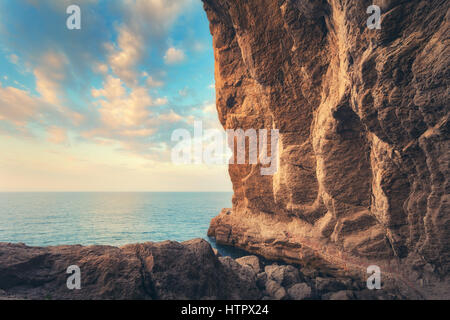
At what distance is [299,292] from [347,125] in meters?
8.89

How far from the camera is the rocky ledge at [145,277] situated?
22.1 ft

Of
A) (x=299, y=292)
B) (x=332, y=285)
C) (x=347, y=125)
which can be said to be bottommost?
(x=332, y=285)

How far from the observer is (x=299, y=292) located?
366 inches

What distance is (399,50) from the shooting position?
766 cm

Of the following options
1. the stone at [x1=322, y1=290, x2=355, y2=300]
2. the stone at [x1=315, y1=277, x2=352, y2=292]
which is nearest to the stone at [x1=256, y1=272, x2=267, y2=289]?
the stone at [x1=315, y1=277, x2=352, y2=292]

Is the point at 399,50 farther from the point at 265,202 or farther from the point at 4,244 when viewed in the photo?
the point at 4,244

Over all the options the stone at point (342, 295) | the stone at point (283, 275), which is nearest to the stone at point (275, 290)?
the stone at point (283, 275)

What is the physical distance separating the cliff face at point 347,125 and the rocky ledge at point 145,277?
3.08m

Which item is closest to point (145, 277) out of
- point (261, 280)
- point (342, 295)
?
point (261, 280)

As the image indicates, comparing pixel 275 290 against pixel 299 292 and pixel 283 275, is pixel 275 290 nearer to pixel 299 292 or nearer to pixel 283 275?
pixel 299 292

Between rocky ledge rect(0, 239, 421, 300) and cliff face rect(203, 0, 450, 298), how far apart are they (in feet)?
10.1

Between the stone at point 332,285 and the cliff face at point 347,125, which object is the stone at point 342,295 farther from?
→ the cliff face at point 347,125

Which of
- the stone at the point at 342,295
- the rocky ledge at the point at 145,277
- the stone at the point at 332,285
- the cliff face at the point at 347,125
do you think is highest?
the cliff face at the point at 347,125

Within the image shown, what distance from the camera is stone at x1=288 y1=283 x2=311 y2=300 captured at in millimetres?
9062
